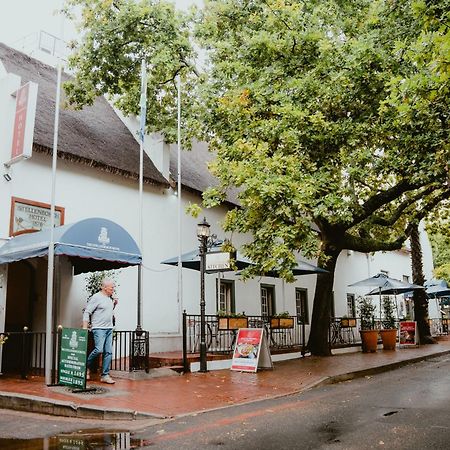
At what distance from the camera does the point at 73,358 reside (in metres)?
9.18

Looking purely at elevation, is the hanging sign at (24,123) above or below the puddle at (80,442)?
above

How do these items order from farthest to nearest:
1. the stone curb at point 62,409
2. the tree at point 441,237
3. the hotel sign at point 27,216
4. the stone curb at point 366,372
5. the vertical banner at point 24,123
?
the tree at point 441,237
the hotel sign at point 27,216
the vertical banner at point 24,123
the stone curb at point 366,372
the stone curb at point 62,409

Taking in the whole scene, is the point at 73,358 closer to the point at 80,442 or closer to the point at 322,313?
the point at 80,442

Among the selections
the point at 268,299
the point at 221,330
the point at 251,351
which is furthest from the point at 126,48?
the point at 268,299

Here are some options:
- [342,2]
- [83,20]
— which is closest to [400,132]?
[342,2]

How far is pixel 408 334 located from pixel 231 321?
10.6 m

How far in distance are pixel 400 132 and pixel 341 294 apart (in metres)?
14.0

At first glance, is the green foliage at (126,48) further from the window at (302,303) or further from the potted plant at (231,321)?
the window at (302,303)

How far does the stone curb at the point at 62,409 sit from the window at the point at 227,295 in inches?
431

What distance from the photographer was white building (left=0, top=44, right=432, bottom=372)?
12.9 metres

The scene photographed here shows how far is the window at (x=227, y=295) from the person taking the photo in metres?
19.0

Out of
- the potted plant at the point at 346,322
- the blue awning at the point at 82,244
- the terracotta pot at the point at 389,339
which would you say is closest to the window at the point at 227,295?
the potted plant at the point at 346,322

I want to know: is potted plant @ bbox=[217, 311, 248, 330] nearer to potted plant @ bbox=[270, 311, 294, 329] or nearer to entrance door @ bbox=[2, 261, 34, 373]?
potted plant @ bbox=[270, 311, 294, 329]

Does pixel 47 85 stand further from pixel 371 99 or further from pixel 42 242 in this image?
pixel 371 99
